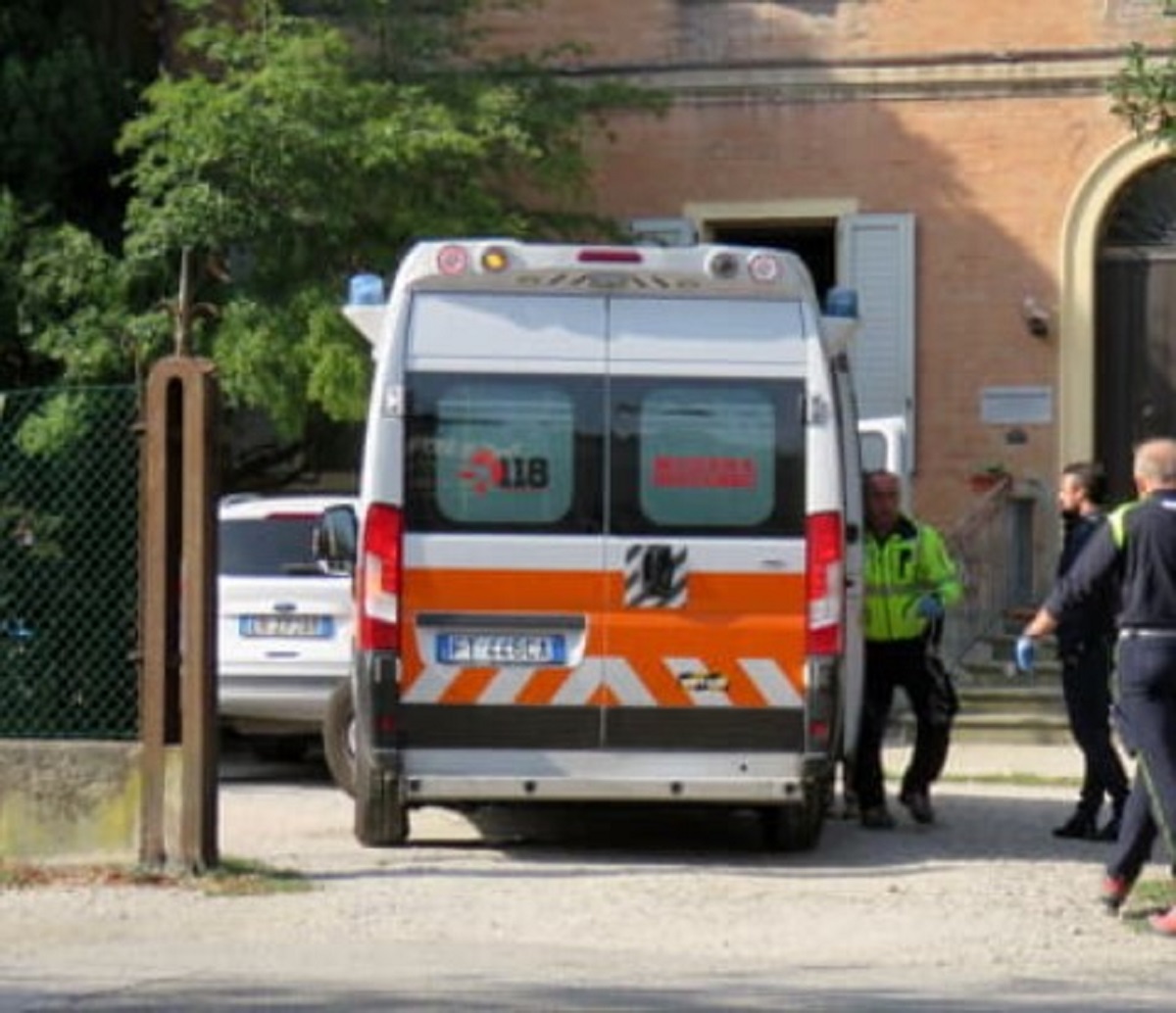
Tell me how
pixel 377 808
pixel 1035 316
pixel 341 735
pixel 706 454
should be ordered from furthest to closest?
pixel 1035 316, pixel 341 735, pixel 377 808, pixel 706 454

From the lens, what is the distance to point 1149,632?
9.58 metres

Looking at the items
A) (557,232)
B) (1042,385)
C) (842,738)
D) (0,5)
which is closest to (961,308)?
(1042,385)

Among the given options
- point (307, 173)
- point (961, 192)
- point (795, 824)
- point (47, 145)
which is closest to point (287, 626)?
point (795, 824)

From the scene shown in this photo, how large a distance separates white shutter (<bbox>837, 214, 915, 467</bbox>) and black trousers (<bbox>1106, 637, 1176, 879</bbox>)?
437 inches

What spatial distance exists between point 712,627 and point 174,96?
8.63 m

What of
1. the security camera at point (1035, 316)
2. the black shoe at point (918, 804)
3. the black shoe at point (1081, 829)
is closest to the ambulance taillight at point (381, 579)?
the black shoe at point (918, 804)

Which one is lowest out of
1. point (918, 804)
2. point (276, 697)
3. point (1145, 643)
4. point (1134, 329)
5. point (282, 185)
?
point (918, 804)

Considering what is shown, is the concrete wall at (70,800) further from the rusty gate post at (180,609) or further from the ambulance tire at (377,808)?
the ambulance tire at (377,808)

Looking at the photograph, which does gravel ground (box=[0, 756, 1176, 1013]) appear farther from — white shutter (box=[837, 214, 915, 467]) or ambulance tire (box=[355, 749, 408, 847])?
white shutter (box=[837, 214, 915, 467])

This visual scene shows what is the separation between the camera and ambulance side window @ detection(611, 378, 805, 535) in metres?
10.8

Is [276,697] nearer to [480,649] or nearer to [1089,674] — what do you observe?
[480,649]

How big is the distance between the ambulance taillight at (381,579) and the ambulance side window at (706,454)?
1.01 metres

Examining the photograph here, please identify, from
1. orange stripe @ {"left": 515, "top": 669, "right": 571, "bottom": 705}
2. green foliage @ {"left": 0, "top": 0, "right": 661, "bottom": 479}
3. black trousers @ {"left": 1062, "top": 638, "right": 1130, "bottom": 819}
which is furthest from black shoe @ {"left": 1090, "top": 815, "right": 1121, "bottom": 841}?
green foliage @ {"left": 0, "top": 0, "right": 661, "bottom": 479}

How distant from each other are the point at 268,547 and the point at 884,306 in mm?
7954
